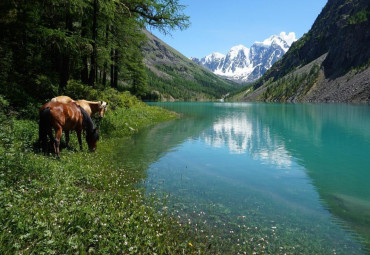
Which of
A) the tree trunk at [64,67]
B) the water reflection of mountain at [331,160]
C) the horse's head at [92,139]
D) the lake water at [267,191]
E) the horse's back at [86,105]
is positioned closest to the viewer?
the lake water at [267,191]

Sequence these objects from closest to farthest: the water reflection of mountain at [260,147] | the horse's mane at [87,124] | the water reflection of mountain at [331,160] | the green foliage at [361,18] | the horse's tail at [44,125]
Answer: the water reflection of mountain at [331,160]
the horse's tail at [44,125]
the horse's mane at [87,124]
the water reflection of mountain at [260,147]
the green foliage at [361,18]

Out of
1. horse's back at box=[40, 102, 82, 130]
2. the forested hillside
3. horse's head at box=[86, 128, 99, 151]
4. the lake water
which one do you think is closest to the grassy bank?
the lake water

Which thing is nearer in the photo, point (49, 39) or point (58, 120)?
point (58, 120)

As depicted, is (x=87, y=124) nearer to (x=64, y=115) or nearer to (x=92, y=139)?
(x=92, y=139)

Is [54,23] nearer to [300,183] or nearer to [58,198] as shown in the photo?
[58,198]

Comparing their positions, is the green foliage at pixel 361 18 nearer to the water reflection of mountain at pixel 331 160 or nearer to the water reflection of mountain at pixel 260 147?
the water reflection of mountain at pixel 331 160

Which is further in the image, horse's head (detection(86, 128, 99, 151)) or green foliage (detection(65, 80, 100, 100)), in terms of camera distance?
green foliage (detection(65, 80, 100, 100))

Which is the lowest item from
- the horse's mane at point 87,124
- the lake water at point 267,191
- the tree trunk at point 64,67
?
the lake water at point 267,191

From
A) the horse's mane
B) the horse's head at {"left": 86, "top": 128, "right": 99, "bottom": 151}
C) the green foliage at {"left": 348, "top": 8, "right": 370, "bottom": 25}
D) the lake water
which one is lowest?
the lake water

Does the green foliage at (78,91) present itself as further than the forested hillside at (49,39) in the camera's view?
Yes

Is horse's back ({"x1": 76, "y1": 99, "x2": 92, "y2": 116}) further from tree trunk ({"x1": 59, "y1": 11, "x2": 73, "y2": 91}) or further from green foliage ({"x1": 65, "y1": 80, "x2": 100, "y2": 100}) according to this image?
tree trunk ({"x1": 59, "y1": 11, "x2": 73, "y2": 91})

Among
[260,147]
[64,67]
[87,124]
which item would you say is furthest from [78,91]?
[260,147]

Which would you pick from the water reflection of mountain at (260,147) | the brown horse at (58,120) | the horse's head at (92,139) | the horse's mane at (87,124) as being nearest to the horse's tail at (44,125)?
the brown horse at (58,120)

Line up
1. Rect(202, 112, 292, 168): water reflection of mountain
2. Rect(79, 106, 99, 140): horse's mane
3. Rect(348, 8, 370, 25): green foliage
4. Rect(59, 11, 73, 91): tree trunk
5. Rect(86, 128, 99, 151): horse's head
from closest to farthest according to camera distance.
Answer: Rect(79, 106, 99, 140): horse's mane
Rect(86, 128, 99, 151): horse's head
Rect(202, 112, 292, 168): water reflection of mountain
Rect(59, 11, 73, 91): tree trunk
Rect(348, 8, 370, 25): green foliage
